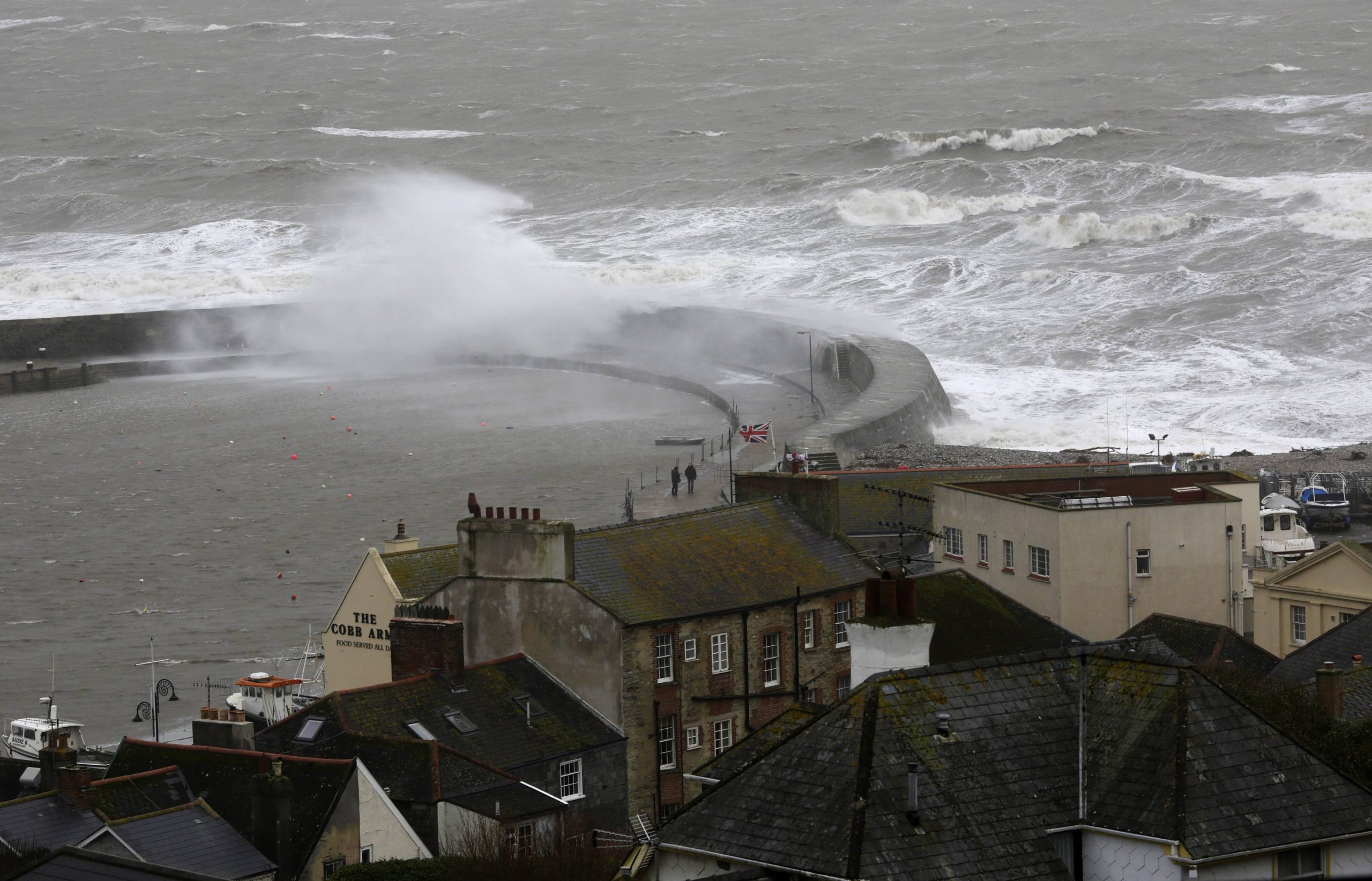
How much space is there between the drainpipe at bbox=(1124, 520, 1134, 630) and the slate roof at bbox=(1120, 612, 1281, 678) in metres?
1.91

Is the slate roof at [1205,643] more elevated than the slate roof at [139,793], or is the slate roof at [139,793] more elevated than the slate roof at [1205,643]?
the slate roof at [139,793]

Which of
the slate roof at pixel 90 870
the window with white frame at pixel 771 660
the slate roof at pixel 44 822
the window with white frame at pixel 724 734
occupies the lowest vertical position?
the window with white frame at pixel 724 734

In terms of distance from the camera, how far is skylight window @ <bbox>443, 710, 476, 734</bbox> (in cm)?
1702

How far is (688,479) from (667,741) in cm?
2481

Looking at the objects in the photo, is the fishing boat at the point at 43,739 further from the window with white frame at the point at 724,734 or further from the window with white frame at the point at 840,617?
the window with white frame at the point at 840,617

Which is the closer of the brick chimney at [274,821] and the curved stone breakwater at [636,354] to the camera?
the brick chimney at [274,821]

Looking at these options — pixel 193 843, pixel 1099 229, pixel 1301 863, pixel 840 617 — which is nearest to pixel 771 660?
pixel 840 617

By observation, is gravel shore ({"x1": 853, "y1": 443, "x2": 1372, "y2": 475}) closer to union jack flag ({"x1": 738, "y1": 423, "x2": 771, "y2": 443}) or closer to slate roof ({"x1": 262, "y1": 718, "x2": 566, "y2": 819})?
union jack flag ({"x1": 738, "y1": 423, "x2": 771, "y2": 443})

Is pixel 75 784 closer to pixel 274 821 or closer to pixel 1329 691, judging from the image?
pixel 274 821

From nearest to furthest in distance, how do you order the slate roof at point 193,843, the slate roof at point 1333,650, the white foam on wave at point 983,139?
the slate roof at point 193,843 → the slate roof at point 1333,650 → the white foam on wave at point 983,139

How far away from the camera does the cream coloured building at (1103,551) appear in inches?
982

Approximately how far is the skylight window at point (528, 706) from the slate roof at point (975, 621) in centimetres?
372

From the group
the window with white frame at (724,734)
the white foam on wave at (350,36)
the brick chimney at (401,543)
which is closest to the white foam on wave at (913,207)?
the white foam on wave at (350,36)

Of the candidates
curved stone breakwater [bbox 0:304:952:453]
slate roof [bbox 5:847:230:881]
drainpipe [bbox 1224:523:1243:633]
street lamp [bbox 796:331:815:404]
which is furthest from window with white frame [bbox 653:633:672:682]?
street lamp [bbox 796:331:815:404]
